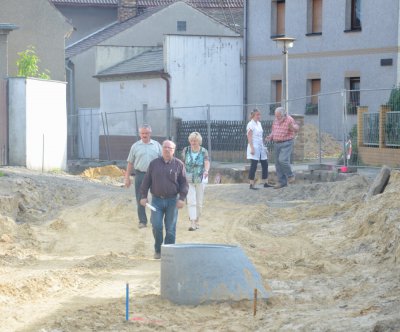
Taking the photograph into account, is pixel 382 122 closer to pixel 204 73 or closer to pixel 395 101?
pixel 395 101

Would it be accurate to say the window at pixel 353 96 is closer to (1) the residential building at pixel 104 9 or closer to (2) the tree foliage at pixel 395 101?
(2) the tree foliage at pixel 395 101

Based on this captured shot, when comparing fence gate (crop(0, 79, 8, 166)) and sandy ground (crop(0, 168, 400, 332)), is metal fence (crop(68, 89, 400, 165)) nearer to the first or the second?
sandy ground (crop(0, 168, 400, 332))

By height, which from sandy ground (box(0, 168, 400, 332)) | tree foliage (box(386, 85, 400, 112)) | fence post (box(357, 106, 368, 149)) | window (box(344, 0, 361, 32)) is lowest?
sandy ground (box(0, 168, 400, 332))

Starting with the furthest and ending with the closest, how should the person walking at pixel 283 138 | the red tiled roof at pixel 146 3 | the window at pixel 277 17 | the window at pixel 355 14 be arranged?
the red tiled roof at pixel 146 3 < the window at pixel 277 17 < the window at pixel 355 14 < the person walking at pixel 283 138

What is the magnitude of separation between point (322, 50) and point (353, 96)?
674 cm

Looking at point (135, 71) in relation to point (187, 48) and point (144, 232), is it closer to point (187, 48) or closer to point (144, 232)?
point (187, 48)

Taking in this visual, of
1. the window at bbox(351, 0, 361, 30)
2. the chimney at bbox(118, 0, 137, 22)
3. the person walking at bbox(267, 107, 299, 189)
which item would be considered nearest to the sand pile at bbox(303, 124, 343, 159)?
the person walking at bbox(267, 107, 299, 189)

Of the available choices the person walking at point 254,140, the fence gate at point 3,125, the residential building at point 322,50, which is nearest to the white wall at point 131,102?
the residential building at point 322,50

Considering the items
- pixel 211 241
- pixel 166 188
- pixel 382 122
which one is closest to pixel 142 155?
pixel 211 241

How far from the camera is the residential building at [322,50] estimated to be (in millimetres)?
33062

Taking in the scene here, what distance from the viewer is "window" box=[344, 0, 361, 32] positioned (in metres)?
34.4

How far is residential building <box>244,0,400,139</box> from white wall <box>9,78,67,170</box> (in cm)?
698

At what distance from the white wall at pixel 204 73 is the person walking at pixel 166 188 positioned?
22.3 meters

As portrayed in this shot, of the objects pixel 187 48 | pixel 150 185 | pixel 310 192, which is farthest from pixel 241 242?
pixel 187 48
